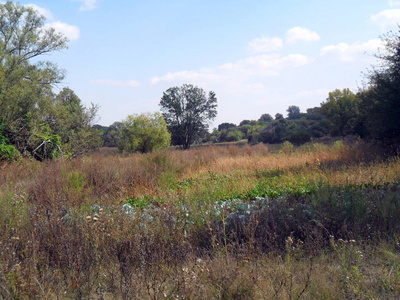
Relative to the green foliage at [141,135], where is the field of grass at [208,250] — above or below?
below

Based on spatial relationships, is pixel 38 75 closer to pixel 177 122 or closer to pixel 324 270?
pixel 324 270

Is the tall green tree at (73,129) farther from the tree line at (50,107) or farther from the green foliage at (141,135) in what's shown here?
the green foliage at (141,135)

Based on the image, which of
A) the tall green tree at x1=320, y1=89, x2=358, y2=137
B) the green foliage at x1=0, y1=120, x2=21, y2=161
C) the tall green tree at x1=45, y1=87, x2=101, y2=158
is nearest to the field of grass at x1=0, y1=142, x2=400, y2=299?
the green foliage at x1=0, y1=120, x2=21, y2=161

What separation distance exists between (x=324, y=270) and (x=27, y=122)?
12696 mm

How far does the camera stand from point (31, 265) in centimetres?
291

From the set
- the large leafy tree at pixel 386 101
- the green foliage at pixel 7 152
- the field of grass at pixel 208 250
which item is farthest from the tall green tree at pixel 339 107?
the green foliage at pixel 7 152

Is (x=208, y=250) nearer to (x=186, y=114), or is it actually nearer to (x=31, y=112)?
(x=31, y=112)

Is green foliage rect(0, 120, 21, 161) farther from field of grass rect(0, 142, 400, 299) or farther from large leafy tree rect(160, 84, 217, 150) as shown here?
large leafy tree rect(160, 84, 217, 150)

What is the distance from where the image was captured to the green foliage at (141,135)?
2830 cm

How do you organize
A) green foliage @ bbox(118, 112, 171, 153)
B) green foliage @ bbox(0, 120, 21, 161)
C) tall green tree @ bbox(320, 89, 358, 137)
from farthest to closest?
green foliage @ bbox(118, 112, 171, 153), tall green tree @ bbox(320, 89, 358, 137), green foliage @ bbox(0, 120, 21, 161)

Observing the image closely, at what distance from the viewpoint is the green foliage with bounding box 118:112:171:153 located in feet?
92.8

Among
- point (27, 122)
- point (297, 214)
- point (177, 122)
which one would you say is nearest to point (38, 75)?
point (27, 122)

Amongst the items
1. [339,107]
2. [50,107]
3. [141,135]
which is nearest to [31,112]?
[50,107]

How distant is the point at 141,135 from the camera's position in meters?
28.6
